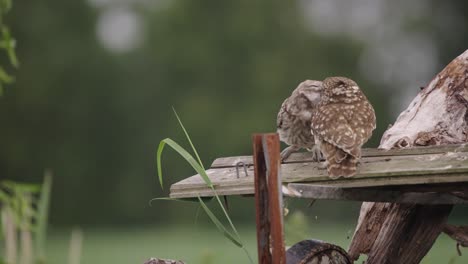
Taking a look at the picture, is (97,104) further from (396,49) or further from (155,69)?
(396,49)

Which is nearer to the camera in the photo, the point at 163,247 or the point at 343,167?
the point at 343,167

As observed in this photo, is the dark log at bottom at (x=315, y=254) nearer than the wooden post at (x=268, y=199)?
No

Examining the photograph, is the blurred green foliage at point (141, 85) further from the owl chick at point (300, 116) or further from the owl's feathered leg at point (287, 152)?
the owl's feathered leg at point (287, 152)

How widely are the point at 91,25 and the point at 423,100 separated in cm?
3465

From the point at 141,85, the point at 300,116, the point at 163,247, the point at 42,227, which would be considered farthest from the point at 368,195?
the point at 141,85

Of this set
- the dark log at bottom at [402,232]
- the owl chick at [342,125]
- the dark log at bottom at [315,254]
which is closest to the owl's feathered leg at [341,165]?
the owl chick at [342,125]

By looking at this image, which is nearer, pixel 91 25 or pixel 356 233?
pixel 356 233

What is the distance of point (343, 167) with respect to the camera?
4.55 meters

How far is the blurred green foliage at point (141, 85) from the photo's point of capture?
35438mm

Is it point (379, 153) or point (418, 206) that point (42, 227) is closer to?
point (379, 153)

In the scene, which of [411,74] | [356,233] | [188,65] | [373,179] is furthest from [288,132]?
[188,65]

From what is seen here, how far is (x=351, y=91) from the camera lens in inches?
210

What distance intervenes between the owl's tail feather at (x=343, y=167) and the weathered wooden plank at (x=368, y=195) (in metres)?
0.06

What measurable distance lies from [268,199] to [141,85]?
3419cm
